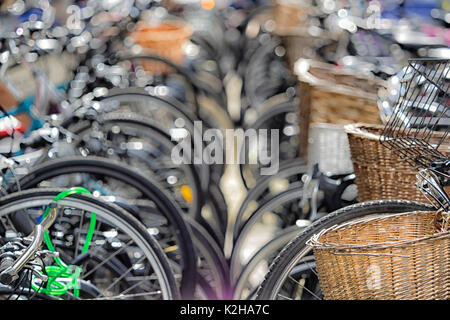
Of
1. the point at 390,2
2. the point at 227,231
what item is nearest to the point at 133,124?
the point at 227,231

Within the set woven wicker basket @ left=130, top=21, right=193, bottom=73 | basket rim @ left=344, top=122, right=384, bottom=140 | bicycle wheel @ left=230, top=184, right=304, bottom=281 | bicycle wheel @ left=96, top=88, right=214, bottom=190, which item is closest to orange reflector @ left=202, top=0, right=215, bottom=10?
woven wicker basket @ left=130, top=21, right=193, bottom=73

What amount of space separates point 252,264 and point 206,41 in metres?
5.82

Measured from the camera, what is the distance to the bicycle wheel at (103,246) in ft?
10.6

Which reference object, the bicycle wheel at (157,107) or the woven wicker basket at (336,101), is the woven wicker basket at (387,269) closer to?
the woven wicker basket at (336,101)

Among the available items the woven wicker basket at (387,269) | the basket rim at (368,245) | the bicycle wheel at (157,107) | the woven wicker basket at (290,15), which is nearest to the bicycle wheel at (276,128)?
the bicycle wheel at (157,107)

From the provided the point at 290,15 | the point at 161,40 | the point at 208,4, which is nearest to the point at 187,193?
the point at 161,40

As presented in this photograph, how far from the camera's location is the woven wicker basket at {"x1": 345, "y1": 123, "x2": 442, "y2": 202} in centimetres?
323

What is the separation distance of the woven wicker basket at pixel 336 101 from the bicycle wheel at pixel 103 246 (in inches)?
68.7

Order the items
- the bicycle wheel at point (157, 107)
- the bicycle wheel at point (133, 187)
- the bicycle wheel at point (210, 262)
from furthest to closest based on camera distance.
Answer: the bicycle wheel at point (157, 107), the bicycle wheel at point (210, 262), the bicycle wheel at point (133, 187)

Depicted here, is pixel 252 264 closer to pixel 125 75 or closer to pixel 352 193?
pixel 352 193

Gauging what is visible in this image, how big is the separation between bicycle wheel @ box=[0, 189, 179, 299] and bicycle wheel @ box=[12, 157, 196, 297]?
0.17 metres

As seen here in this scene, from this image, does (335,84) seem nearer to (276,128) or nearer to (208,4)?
(276,128)

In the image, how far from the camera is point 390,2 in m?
9.36

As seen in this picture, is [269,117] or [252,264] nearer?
[252,264]
